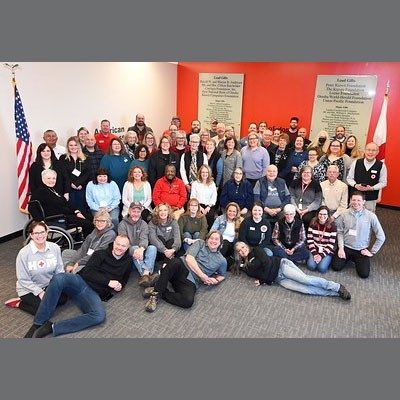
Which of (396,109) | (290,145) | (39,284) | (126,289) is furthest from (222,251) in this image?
(396,109)

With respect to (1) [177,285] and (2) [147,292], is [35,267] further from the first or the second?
(1) [177,285]

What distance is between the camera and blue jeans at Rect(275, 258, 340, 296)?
398 cm

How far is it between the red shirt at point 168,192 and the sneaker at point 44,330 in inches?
88.9

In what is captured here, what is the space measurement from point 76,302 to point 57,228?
1258 mm

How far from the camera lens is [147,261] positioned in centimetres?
420

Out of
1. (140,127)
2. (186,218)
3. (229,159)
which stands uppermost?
(140,127)

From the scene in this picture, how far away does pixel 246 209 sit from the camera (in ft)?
16.7

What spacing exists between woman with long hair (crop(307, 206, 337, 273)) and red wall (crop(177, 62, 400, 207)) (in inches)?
126

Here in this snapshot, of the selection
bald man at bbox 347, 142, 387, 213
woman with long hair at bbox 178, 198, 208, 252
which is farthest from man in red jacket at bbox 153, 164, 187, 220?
bald man at bbox 347, 142, 387, 213

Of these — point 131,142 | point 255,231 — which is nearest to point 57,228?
point 131,142

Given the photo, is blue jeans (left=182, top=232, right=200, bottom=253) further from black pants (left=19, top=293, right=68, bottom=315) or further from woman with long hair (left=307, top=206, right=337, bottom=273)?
black pants (left=19, top=293, right=68, bottom=315)

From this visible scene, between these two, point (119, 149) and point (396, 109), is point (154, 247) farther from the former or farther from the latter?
point (396, 109)

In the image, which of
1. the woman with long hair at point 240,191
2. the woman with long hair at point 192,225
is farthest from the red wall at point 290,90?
the woman with long hair at point 192,225

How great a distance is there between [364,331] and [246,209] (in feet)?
7.31
